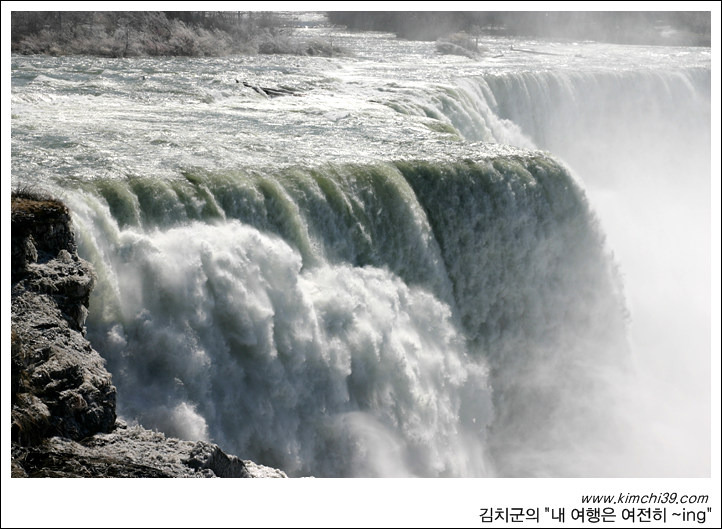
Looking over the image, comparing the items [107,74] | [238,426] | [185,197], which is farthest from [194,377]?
[107,74]

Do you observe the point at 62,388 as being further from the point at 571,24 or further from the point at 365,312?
the point at 571,24

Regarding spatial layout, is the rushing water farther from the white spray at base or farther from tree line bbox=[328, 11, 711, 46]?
tree line bbox=[328, 11, 711, 46]

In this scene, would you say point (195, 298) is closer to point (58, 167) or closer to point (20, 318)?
point (20, 318)

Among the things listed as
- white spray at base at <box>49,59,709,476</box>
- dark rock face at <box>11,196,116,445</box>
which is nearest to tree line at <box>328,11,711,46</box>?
white spray at base at <box>49,59,709,476</box>

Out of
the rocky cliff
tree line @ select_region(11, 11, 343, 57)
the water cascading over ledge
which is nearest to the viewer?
the rocky cliff

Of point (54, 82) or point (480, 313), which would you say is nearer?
point (480, 313)
